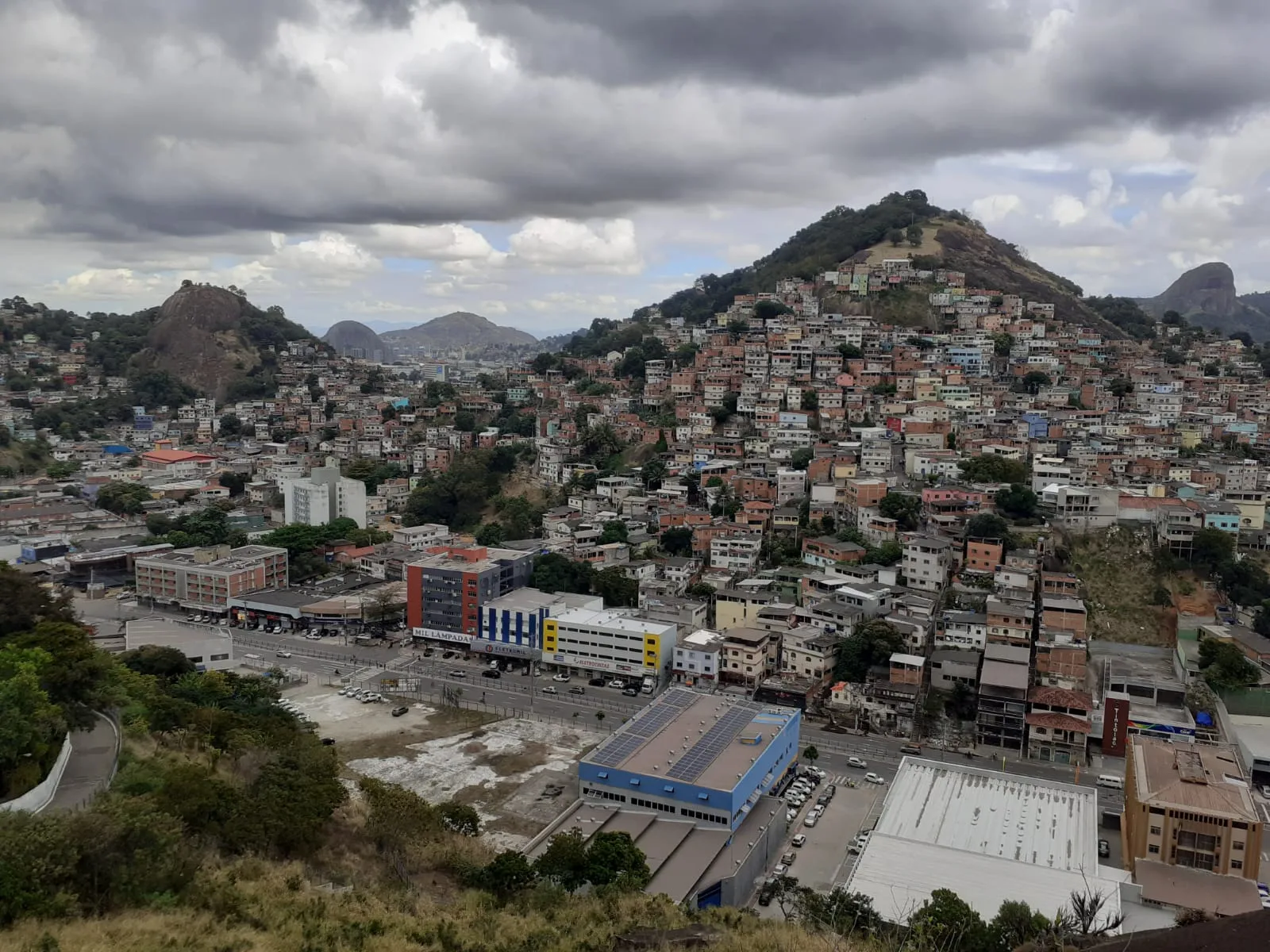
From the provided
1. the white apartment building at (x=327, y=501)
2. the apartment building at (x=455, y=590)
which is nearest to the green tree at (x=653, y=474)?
the apartment building at (x=455, y=590)

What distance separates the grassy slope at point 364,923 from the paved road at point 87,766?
2.40 metres

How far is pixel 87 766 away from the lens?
1273 centimetres

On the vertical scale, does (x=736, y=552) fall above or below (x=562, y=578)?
above

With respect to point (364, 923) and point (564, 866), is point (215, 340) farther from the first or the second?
point (364, 923)

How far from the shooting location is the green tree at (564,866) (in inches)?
510

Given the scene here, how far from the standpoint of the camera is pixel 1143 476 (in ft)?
105

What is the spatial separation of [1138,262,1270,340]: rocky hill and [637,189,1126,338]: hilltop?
161 ft

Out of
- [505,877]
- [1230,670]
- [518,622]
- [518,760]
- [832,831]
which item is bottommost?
[832,831]

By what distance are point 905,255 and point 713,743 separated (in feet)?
152

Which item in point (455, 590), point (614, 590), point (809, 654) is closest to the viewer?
point (809, 654)

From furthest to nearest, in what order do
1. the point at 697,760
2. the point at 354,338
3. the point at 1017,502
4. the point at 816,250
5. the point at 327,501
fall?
the point at 354,338 < the point at 816,250 < the point at 327,501 < the point at 1017,502 < the point at 697,760

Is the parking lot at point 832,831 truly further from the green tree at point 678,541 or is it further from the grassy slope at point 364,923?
the green tree at point 678,541

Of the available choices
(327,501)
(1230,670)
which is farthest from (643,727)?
(327,501)

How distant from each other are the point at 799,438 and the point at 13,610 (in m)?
27.3
